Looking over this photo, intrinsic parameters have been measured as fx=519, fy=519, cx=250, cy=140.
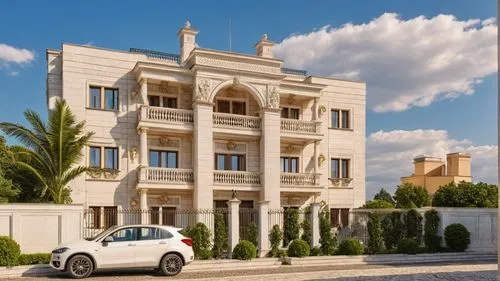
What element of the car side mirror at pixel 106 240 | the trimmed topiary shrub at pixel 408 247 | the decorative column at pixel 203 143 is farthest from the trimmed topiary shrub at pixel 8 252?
the trimmed topiary shrub at pixel 408 247

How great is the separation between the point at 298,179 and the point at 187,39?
374 inches

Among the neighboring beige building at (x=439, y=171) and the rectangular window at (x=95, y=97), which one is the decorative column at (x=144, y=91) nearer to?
the rectangular window at (x=95, y=97)

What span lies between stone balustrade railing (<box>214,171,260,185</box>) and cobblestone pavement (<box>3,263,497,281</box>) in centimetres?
870

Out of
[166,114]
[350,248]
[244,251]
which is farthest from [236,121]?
[244,251]

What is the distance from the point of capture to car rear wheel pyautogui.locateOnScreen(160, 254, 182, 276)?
1511 centimetres

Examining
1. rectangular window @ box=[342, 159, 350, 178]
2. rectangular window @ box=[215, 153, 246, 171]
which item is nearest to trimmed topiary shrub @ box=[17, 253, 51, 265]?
rectangular window @ box=[215, 153, 246, 171]

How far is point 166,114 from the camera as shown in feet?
82.9

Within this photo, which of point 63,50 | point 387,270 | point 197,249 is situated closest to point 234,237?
point 197,249

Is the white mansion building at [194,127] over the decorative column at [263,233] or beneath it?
over

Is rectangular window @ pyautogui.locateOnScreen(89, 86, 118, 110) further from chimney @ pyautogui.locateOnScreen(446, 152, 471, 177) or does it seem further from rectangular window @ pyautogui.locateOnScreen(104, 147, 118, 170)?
chimney @ pyautogui.locateOnScreen(446, 152, 471, 177)

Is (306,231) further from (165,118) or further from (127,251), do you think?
(165,118)

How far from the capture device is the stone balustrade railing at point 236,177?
85.3 ft

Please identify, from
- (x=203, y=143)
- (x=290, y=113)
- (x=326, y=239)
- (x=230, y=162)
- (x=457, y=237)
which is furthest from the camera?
(x=290, y=113)

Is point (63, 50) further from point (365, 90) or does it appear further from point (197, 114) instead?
point (365, 90)
